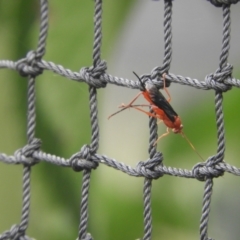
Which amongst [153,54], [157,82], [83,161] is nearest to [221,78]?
[157,82]

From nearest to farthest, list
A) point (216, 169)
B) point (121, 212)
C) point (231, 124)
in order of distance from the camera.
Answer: point (216, 169) < point (231, 124) < point (121, 212)

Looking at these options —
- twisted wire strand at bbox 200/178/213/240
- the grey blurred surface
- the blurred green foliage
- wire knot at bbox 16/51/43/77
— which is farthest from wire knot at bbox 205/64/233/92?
the blurred green foliage

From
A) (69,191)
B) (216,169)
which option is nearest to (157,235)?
(69,191)

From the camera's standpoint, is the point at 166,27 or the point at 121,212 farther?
the point at 121,212

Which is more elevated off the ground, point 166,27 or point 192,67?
point 192,67

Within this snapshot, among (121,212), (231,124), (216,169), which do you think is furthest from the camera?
(121,212)

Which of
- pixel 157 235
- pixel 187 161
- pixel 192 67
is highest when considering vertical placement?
pixel 192 67

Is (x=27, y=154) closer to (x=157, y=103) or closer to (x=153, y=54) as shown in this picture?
(x=157, y=103)

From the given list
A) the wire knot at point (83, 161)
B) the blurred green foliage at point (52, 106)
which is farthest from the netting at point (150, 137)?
the blurred green foliage at point (52, 106)

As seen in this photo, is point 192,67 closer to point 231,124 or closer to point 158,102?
point 231,124

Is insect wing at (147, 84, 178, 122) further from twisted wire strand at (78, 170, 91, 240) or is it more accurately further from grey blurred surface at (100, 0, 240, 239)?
grey blurred surface at (100, 0, 240, 239)
